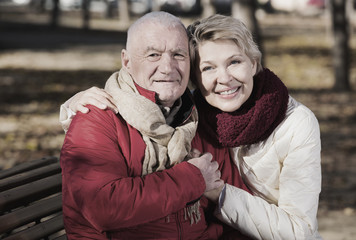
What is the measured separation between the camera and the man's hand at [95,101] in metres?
2.76

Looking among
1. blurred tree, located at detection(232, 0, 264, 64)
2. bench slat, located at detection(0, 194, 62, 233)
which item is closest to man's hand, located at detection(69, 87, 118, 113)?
bench slat, located at detection(0, 194, 62, 233)

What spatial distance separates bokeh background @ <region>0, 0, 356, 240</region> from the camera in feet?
24.3

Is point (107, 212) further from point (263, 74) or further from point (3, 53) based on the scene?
point (3, 53)

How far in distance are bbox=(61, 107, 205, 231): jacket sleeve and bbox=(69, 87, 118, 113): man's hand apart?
11 cm

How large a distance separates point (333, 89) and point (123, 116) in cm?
1071

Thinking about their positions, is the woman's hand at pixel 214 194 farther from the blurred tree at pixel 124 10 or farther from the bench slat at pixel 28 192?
the blurred tree at pixel 124 10

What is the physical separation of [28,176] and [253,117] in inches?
59.8

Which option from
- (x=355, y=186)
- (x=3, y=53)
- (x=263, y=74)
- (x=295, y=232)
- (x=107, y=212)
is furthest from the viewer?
(x=3, y=53)

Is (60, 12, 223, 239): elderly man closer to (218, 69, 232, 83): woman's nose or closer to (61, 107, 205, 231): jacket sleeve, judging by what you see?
(61, 107, 205, 231): jacket sleeve

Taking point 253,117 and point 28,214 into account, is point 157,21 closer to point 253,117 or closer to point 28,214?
point 253,117

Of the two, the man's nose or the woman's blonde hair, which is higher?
the woman's blonde hair

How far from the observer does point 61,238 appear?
3.20 meters

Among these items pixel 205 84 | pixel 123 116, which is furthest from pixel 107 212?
pixel 205 84

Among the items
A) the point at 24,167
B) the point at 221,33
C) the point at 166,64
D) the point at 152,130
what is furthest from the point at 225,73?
the point at 24,167
